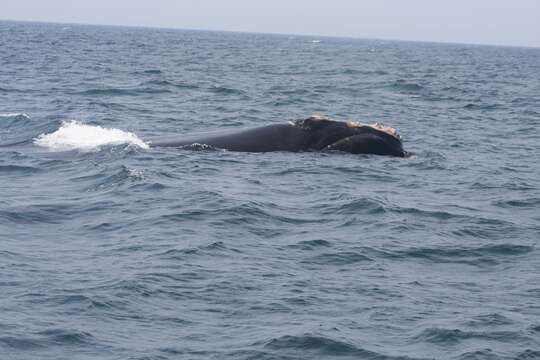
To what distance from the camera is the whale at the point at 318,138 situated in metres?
23.9

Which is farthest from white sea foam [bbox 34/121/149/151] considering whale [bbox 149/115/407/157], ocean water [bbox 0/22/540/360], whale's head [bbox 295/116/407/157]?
whale's head [bbox 295/116/407/157]

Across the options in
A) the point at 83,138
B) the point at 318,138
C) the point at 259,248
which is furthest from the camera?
the point at 83,138

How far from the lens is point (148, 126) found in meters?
30.4

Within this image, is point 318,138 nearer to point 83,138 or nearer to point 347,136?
point 347,136

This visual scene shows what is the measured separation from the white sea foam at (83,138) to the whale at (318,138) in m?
2.90

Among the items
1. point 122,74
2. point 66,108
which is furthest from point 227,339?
point 122,74

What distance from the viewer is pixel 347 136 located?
24.0 m

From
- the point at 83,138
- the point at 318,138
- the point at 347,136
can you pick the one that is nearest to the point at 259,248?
the point at 318,138

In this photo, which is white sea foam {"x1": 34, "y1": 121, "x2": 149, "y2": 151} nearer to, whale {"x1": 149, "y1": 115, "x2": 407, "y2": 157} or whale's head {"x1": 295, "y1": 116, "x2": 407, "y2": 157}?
whale {"x1": 149, "y1": 115, "x2": 407, "y2": 157}

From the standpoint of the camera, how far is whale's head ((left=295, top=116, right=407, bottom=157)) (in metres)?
23.9

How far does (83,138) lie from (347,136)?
313 inches

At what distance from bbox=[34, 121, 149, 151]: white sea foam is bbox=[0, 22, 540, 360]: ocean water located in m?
0.07

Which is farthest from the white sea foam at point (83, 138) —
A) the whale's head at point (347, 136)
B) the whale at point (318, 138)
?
the whale's head at point (347, 136)

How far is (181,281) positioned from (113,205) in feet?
16.8
